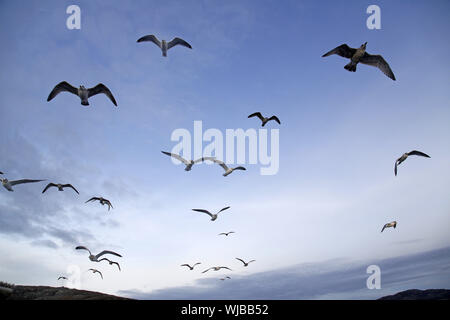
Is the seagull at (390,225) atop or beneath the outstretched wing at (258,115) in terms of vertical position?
beneath

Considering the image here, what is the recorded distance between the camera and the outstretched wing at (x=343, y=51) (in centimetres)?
1888

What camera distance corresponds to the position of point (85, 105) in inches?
842

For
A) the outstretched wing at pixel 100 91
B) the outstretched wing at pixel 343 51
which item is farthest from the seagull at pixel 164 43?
the outstretched wing at pixel 343 51

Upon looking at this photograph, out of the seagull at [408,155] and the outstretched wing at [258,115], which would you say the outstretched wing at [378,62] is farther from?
the outstretched wing at [258,115]

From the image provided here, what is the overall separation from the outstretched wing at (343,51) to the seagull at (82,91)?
1687 cm

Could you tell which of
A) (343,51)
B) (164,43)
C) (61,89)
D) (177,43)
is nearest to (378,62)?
(343,51)

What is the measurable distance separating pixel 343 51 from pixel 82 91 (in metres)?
20.1

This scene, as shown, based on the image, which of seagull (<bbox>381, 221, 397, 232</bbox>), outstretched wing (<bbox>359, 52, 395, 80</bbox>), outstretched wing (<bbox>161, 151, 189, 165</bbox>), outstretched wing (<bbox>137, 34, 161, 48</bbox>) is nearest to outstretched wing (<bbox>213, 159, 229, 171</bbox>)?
outstretched wing (<bbox>161, 151, 189, 165</bbox>)

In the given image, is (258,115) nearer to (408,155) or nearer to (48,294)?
(408,155)

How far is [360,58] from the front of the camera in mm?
20031
